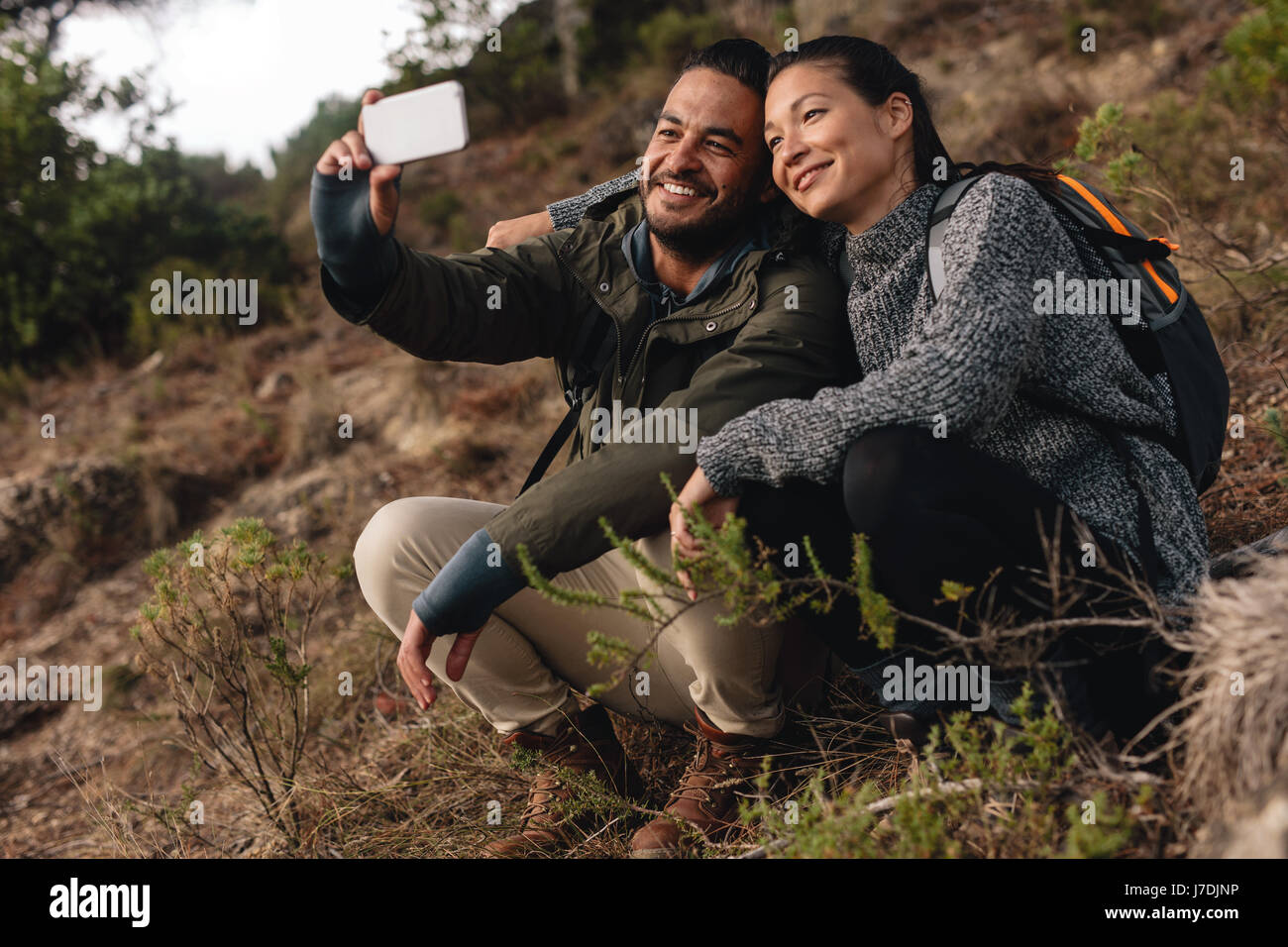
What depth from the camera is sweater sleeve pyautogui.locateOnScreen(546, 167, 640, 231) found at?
2779mm

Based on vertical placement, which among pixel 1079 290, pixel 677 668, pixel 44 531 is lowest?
pixel 677 668

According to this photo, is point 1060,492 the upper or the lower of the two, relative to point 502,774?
upper

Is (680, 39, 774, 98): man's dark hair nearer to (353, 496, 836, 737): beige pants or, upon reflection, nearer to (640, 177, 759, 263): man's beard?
(640, 177, 759, 263): man's beard

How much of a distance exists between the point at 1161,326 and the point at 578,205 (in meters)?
1.69

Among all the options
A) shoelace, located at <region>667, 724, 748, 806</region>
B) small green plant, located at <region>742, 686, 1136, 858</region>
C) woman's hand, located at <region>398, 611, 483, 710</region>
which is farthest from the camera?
shoelace, located at <region>667, 724, 748, 806</region>

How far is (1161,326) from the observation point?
1817mm

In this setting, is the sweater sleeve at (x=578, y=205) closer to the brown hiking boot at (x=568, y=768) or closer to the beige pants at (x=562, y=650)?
the beige pants at (x=562, y=650)

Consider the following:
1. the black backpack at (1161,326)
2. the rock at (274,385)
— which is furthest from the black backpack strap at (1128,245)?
the rock at (274,385)

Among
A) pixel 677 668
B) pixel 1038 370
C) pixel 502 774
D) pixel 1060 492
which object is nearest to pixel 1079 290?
pixel 1038 370

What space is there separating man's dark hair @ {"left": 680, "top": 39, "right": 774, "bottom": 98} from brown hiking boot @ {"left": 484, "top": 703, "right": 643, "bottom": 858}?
1689 millimetres

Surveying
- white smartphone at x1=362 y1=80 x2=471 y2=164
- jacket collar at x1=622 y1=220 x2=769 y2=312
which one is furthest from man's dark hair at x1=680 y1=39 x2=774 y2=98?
white smartphone at x1=362 y1=80 x2=471 y2=164

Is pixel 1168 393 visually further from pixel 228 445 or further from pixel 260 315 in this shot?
pixel 260 315

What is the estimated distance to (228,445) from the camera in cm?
578

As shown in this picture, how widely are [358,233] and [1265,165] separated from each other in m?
4.38
